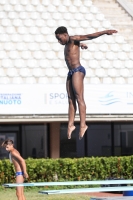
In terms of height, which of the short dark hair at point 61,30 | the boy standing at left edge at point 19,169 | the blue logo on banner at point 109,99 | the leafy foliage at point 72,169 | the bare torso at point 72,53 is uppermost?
the short dark hair at point 61,30

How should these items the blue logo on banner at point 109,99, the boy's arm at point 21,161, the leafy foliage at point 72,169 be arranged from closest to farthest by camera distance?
the boy's arm at point 21,161 → the leafy foliage at point 72,169 → the blue logo on banner at point 109,99

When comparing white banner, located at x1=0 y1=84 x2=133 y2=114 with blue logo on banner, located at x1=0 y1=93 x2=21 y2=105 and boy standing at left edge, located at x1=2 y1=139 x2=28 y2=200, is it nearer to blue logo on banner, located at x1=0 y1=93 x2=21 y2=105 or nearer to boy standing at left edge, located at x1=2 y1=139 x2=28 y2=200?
blue logo on banner, located at x1=0 y1=93 x2=21 y2=105

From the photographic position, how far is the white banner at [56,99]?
88.8 feet

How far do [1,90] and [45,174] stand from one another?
3.56m

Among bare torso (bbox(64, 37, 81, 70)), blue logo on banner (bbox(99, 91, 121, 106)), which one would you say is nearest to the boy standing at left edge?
bare torso (bbox(64, 37, 81, 70))

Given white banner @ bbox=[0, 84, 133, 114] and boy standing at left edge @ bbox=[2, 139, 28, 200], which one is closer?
boy standing at left edge @ bbox=[2, 139, 28, 200]

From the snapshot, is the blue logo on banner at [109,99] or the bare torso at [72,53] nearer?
the bare torso at [72,53]

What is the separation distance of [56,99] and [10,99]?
1711mm

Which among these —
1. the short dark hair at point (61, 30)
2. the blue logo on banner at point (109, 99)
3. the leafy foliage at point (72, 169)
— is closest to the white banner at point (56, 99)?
the blue logo on banner at point (109, 99)

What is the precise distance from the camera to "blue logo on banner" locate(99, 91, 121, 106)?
91.8 ft

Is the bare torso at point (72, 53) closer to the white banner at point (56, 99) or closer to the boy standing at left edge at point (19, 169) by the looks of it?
the boy standing at left edge at point (19, 169)

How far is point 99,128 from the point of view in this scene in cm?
3172

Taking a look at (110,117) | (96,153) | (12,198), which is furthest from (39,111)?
(12,198)

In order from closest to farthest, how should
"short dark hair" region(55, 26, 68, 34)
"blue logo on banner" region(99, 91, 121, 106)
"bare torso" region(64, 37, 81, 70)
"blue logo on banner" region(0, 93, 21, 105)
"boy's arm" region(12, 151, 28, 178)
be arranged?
"short dark hair" region(55, 26, 68, 34)
"bare torso" region(64, 37, 81, 70)
"boy's arm" region(12, 151, 28, 178)
"blue logo on banner" region(0, 93, 21, 105)
"blue logo on banner" region(99, 91, 121, 106)
